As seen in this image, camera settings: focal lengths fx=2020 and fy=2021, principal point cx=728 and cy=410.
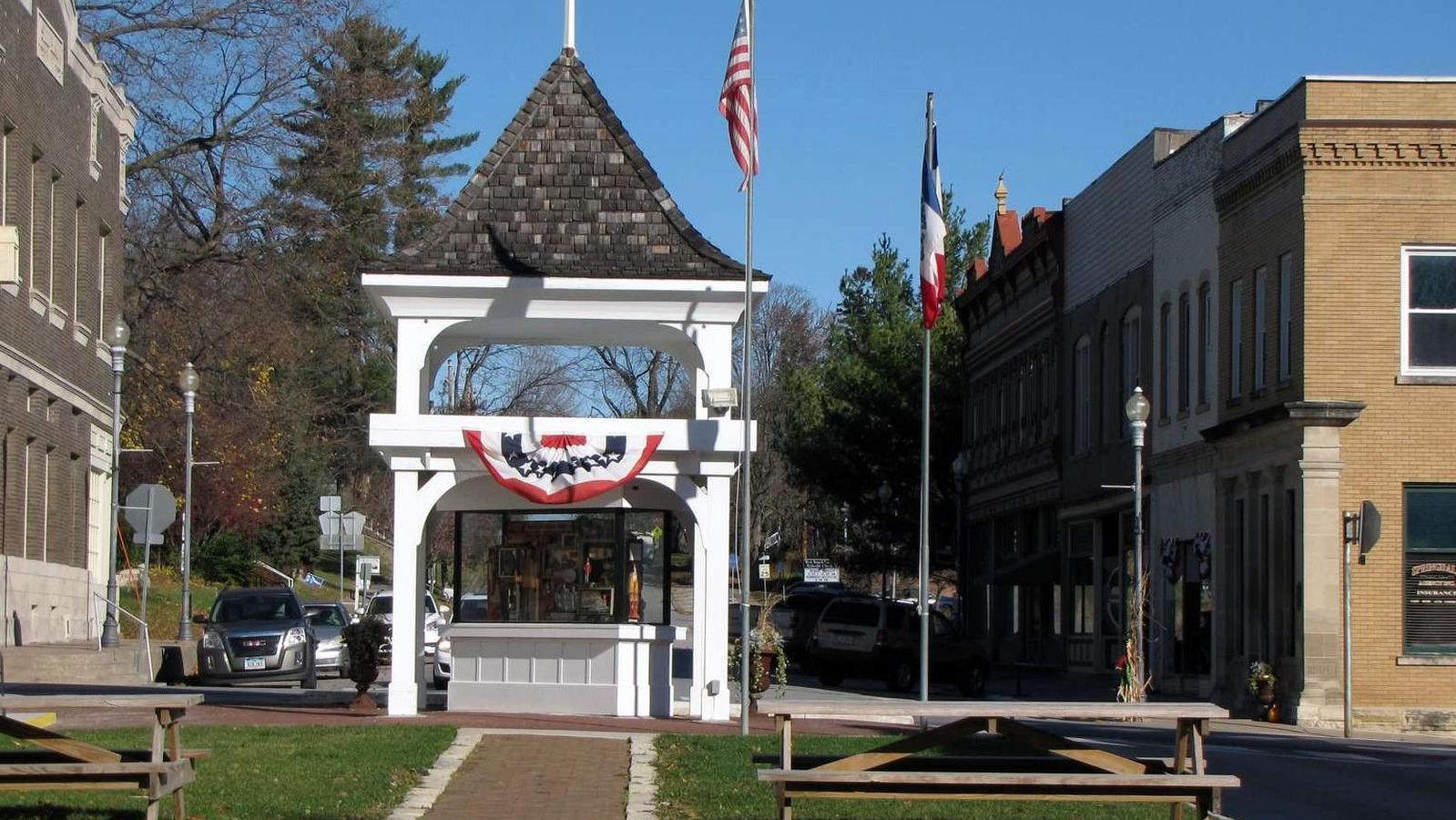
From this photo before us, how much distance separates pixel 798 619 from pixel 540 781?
32.9 metres

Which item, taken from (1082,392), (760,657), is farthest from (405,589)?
(1082,392)

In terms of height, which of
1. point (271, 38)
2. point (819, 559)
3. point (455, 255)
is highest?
point (271, 38)

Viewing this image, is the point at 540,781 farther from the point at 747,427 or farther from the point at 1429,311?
the point at 1429,311

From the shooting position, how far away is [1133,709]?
39.3 feet

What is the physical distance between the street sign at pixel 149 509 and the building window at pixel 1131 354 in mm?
18262

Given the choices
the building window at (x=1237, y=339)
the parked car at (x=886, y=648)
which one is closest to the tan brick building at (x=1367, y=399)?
the building window at (x=1237, y=339)

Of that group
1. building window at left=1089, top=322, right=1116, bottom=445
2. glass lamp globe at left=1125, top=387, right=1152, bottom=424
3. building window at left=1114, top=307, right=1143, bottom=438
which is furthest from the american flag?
building window at left=1089, top=322, right=1116, bottom=445

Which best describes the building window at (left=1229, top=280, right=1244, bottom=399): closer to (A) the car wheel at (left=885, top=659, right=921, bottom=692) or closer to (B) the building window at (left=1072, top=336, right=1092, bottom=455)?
(A) the car wheel at (left=885, top=659, right=921, bottom=692)

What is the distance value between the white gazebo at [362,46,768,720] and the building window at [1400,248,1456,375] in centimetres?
1220

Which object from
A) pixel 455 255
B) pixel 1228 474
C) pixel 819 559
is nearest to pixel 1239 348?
pixel 1228 474

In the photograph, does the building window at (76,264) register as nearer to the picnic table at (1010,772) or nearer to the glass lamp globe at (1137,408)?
the glass lamp globe at (1137,408)

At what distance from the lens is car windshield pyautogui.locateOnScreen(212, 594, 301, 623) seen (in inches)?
1287

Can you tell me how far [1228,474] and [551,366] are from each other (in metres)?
43.9

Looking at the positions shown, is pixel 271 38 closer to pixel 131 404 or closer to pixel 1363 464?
pixel 131 404
